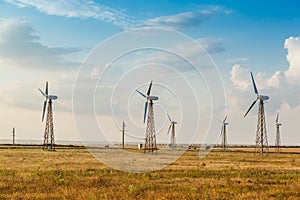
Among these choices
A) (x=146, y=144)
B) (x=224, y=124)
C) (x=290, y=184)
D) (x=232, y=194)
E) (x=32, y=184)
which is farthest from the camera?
(x=224, y=124)

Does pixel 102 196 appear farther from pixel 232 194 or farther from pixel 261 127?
pixel 261 127

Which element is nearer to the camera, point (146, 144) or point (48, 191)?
point (48, 191)

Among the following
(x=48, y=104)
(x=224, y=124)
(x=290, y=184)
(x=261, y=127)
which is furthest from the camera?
(x=224, y=124)

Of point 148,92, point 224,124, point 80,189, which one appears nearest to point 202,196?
point 80,189

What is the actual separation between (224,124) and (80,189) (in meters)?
148

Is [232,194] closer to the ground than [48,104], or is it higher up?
closer to the ground

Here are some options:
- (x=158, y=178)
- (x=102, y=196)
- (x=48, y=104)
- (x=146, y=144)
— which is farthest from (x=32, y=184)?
(x=48, y=104)

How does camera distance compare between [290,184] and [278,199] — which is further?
[290,184]

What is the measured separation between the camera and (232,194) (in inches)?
1101

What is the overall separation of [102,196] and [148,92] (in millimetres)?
86836

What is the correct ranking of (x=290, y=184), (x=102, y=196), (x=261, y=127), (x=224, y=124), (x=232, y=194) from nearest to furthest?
(x=102, y=196)
(x=232, y=194)
(x=290, y=184)
(x=261, y=127)
(x=224, y=124)

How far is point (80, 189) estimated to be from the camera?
96.9 feet

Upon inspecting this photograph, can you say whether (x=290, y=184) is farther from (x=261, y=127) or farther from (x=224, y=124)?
(x=224, y=124)

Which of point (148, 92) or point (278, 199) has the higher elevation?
point (148, 92)
